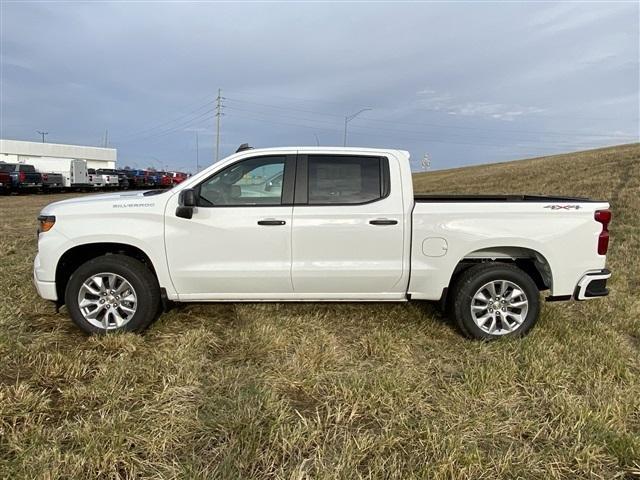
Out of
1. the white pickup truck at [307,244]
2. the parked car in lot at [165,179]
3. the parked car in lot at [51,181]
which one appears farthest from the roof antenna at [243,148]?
the parked car in lot at [165,179]

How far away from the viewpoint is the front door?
4.26 m

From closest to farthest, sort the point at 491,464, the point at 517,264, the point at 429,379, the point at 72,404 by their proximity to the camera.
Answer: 1. the point at 491,464
2. the point at 72,404
3. the point at 429,379
4. the point at 517,264

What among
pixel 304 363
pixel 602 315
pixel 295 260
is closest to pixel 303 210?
pixel 295 260

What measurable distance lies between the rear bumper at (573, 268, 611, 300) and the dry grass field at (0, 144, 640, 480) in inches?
16.0

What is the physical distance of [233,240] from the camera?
4270 mm

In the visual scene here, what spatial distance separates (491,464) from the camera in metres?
2.58

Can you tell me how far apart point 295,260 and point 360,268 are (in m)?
0.60

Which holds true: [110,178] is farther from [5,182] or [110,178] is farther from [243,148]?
[243,148]

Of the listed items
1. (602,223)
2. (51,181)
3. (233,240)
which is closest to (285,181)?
(233,240)

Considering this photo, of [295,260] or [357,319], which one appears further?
[357,319]

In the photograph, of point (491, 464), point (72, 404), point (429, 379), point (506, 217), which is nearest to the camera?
point (491, 464)

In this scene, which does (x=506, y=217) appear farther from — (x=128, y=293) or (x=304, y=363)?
(x=128, y=293)

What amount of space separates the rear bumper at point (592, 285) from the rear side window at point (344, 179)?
2.00 metres

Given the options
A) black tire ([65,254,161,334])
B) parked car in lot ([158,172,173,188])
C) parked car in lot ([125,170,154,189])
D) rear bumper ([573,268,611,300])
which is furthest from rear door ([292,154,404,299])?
parked car in lot ([158,172,173,188])
